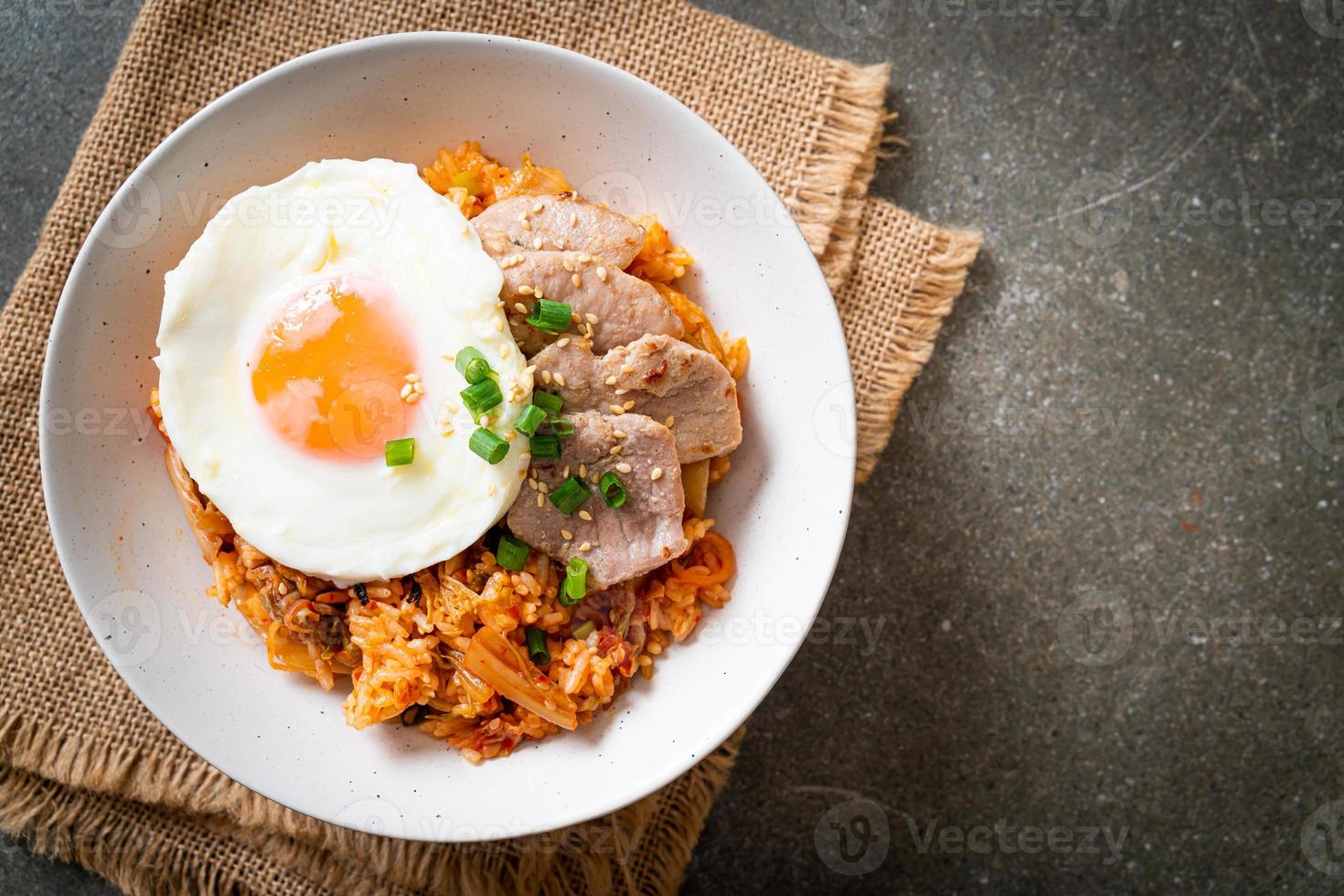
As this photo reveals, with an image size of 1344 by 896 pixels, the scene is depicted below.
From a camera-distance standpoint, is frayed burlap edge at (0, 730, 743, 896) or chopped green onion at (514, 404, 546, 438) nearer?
chopped green onion at (514, 404, 546, 438)

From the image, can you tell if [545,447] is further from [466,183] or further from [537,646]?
[466,183]

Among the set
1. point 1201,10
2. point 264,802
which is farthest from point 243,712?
point 1201,10

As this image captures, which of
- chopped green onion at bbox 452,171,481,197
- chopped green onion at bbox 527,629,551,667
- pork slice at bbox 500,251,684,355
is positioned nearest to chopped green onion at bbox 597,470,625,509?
pork slice at bbox 500,251,684,355

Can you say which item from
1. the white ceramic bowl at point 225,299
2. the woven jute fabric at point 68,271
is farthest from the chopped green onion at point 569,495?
the woven jute fabric at point 68,271

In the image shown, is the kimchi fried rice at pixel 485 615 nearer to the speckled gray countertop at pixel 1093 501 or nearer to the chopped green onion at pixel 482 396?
the chopped green onion at pixel 482 396

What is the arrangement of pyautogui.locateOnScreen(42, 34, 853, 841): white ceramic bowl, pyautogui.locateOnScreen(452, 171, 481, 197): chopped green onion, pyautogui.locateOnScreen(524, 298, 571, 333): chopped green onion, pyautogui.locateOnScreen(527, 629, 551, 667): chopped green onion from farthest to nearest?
pyautogui.locateOnScreen(452, 171, 481, 197): chopped green onion < pyautogui.locateOnScreen(527, 629, 551, 667): chopped green onion < pyautogui.locateOnScreen(42, 34, 853, 841): white ceramic bowl < pyautogui.locateOnScreen(524, 298, 571, 333): chopped green onion

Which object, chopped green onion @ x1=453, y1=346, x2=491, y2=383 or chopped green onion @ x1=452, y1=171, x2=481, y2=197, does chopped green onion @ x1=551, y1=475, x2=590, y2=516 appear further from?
chopped green onion @ x1=452, y1=171, x2=481, y2=197

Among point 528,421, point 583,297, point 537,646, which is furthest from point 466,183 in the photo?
point 537,646
